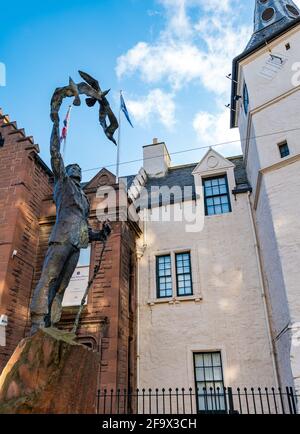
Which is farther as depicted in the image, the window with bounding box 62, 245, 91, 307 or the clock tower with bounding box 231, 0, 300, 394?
the window with bounding box 62, 245, 91, 307

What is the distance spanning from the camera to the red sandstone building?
11367 mm

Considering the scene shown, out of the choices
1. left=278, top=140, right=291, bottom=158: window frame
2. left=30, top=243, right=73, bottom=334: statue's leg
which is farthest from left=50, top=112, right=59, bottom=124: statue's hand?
left=278, top=140, right=291, bottom=158: window frame

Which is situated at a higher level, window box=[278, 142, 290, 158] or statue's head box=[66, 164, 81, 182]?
window box=[278, 142, 290, 158]

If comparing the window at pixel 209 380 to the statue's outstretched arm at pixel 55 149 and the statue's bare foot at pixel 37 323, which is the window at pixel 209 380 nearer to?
the statue's bare foot at pixel 37 323

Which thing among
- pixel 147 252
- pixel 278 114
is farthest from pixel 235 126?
pixel 147 252

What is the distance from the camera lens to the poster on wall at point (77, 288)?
41.8 ft

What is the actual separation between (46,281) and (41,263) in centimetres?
943

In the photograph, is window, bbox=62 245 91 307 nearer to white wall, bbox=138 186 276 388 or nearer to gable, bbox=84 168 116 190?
white wall, bbox=138 186 276 388

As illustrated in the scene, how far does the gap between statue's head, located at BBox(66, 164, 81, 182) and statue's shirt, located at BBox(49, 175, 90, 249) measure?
136mm

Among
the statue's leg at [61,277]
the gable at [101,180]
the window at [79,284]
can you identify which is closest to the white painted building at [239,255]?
the gable at [101,180]

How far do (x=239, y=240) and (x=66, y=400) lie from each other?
12114 millimetres

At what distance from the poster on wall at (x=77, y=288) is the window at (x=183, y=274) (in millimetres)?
4197
